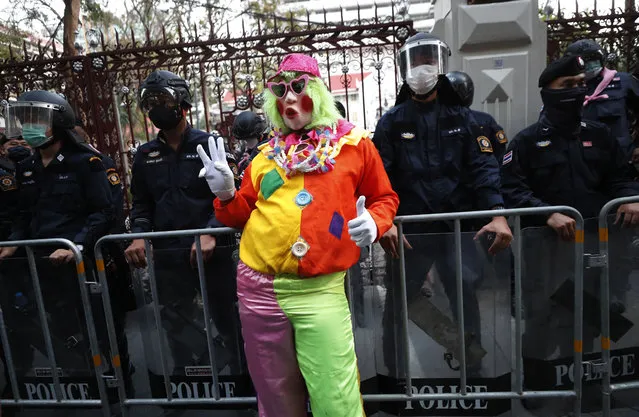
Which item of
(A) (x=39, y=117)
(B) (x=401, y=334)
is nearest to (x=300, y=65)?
(B) (x=401, y=334)

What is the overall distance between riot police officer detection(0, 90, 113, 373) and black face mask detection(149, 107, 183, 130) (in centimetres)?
60

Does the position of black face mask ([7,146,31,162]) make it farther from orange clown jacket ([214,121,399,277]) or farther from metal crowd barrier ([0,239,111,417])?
orange clown jacket ([214,121,399,277])

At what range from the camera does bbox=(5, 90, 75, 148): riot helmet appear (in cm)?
330

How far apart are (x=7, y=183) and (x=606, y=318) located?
476cm

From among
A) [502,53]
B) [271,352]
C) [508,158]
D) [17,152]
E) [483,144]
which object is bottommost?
[271,352]

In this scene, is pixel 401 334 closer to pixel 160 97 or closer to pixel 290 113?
pixel 290 113

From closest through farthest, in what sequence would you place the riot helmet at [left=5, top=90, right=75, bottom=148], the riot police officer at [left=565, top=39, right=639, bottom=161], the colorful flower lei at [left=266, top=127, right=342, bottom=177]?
1. the colorful flower lei at [left=266, top=127, right=342, bottom=177]
2. the riot helmet at [left=5, top=90, right=75, bottom=148]
3. the riot police officer at [left=565, top=39, right=639, bottom=161]

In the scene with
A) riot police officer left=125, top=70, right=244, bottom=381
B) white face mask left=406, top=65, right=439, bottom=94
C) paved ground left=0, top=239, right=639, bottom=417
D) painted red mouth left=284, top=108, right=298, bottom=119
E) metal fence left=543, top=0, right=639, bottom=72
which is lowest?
paved ground left=0, top=239, right=639, bottom=417

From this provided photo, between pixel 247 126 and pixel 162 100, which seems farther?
pixel 247 126

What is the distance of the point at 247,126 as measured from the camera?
17.9ft

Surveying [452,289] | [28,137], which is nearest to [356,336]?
[452,289]

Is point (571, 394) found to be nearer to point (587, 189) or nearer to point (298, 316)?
point (587, 189)

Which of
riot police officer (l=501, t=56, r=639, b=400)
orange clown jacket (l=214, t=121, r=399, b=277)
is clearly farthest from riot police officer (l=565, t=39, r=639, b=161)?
orange clown jacket (l=214, t=121, r=399, b=277)

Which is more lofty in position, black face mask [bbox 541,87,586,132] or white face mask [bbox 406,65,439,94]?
white face mask [bbox 406,65,439,94]
